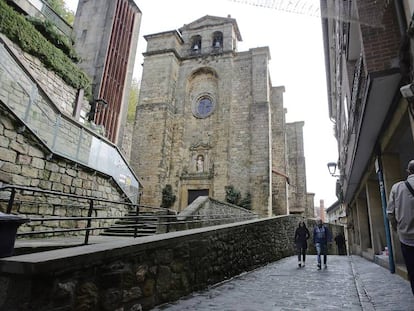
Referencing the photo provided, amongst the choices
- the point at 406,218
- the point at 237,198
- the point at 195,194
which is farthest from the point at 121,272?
the point at 195,194

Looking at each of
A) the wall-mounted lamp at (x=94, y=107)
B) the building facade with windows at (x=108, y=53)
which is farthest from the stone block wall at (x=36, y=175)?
the building facade with windows at (x=108, y=53)

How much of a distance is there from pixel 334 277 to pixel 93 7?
18282 mm

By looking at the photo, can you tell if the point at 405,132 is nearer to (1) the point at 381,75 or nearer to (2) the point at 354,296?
(1) the point at 381,75

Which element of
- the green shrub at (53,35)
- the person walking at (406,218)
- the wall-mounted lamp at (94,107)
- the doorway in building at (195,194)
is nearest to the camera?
the person walking at (406,218)

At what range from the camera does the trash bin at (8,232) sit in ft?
7.05

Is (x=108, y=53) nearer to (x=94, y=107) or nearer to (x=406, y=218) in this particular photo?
(x=94, y=107)

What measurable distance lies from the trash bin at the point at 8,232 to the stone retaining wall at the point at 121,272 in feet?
0.39

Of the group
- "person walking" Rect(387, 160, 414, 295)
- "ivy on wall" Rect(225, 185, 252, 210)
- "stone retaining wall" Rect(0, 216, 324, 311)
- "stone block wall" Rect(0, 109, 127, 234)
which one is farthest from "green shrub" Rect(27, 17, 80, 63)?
"person walking" Rect(387, 160, 414, 295)

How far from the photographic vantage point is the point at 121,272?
9.52 feet

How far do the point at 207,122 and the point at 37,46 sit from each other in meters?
12.1

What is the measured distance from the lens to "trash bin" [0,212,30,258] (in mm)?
2148

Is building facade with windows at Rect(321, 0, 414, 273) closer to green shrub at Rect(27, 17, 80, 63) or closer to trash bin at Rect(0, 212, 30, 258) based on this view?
trash bin at Rect(0, 212, 30, 258)

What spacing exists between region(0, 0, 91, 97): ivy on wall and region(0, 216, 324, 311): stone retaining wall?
8.87 m

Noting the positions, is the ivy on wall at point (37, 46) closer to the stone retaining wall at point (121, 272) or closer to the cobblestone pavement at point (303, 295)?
the stone retaining wall at point (121, 272)
